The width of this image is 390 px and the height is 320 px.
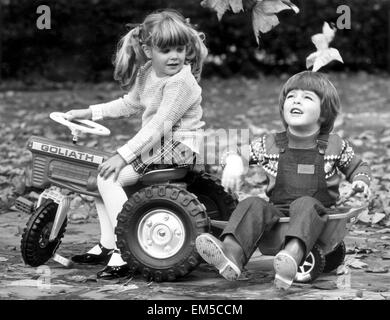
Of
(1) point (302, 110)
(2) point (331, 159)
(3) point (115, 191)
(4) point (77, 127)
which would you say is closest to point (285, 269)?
(2) point (331, 159)

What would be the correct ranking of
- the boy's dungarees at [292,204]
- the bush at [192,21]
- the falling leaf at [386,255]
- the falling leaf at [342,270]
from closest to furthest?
the boy's dungarees at [292,204] < the falling leaf at [342,270] < the falling leaf at [386,255] < the bush at [192,21]

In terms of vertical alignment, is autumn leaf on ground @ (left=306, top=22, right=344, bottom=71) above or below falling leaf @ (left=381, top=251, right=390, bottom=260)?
above

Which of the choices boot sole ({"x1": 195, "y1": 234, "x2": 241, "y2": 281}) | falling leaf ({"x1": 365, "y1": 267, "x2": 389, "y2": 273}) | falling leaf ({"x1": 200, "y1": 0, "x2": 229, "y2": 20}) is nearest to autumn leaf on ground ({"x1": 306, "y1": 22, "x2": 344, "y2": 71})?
A: falling leaf ({"x1": 200, "y1": 0, "x2": 229, "y2": 20})

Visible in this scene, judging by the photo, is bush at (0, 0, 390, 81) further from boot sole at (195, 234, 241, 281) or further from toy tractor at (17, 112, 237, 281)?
boot sole at (195, 234, 241, 281)

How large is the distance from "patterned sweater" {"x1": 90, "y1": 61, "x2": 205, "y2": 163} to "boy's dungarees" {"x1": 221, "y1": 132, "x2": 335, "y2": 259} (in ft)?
1.47

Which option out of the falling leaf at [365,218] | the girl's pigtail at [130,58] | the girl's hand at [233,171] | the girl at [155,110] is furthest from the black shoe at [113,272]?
the falling leaf at [365,218]

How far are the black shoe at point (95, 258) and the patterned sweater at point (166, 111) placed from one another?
61cm

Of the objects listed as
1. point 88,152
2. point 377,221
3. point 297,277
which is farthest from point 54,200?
point 377,221

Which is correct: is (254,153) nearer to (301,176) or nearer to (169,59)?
(301,176)

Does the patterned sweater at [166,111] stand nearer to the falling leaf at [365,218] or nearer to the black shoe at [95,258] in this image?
the black shoe at [95,258]

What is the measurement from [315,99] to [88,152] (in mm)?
1165

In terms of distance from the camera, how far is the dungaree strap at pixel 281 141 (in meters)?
4.41

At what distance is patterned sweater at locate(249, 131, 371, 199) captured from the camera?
14.3ft

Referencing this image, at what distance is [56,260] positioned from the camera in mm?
4527
